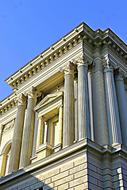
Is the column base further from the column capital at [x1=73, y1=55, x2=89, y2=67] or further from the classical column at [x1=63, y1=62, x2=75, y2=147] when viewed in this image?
the column capital at [x1=73, y1=55, x2=89, y2=67]

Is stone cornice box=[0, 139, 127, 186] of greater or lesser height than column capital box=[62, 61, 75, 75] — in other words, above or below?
below

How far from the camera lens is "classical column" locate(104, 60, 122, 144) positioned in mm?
16281

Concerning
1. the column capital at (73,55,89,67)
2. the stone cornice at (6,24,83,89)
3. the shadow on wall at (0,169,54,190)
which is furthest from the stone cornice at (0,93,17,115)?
the shadow on wall at (0,169,54,190)

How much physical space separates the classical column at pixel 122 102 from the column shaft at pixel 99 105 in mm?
984

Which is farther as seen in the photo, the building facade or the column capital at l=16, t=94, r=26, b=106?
the column capital at l=16, t=94, r=26, b=106

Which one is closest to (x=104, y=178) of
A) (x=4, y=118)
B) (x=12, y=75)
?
(x=12, y=75)

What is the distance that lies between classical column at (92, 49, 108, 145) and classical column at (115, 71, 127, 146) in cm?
98

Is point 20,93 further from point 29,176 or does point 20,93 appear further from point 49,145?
point 29,176

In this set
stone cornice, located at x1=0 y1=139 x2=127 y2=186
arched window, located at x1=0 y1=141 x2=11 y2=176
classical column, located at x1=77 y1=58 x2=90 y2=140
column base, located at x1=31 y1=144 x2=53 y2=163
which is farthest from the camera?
arched window, located at x1=0 y1=141 x2=11 y2=176

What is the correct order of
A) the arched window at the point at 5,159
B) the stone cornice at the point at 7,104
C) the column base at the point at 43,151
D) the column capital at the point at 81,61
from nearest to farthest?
the column base at the point at 43,151 → the column capital at the point at 81,61 → the arched window at the point at 5,159 → the stone cornice at the point at 7,104

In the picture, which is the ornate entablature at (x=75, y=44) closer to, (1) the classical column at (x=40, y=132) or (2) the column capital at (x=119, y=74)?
(2) the column capital at (x=119, y=74)

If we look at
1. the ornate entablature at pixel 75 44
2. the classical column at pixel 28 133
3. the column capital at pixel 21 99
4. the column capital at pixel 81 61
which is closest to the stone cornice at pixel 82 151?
the classical column at pixel 28 133

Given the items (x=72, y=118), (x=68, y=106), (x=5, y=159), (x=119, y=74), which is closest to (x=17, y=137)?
(x=68, y=106)

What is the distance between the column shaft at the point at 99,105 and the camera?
652 inches
